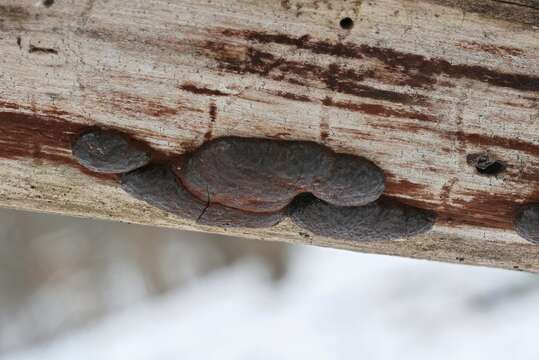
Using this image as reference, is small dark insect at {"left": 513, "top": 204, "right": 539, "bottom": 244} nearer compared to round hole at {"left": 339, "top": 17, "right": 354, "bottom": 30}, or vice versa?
round hole at {"left": 339, "top": 17, "right": 354, "bottom": 30}

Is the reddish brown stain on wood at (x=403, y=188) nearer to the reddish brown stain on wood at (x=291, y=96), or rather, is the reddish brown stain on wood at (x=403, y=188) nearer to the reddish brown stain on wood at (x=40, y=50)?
the reddish brown stain on wood at (x=291, y=96)

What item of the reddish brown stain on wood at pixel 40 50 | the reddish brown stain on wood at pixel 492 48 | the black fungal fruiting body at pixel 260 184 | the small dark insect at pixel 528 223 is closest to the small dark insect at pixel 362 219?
the black fungal fruiting body at pixel 260 184

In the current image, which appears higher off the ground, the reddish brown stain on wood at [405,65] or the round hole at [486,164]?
the reddish brown stain on wood at [405,65]

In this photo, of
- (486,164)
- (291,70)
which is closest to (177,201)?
(291,70)

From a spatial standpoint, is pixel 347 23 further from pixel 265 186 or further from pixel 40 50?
pixel 40 50

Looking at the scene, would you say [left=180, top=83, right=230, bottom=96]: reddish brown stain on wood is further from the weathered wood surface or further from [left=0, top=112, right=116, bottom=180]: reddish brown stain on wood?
[left=0, top=112, right=116, bottom=180]: reddish brown stain on wood

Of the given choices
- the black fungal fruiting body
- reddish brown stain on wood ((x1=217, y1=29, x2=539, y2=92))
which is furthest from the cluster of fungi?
reddish brown stain on wood ((x1=217, y1=29, x2=539, y2=92))
